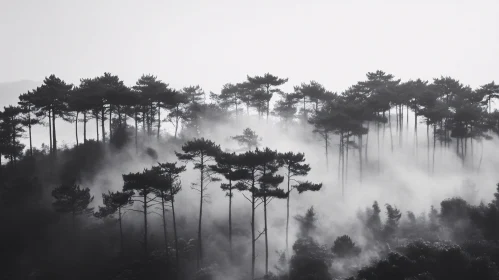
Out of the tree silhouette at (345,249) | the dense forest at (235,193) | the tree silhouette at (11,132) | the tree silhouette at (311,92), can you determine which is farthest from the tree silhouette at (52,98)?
the tree silhouette at (345,249)

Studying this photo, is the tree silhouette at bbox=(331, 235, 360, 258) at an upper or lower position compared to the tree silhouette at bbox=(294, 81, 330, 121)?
lower

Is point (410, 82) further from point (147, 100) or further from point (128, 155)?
point (128, 155)

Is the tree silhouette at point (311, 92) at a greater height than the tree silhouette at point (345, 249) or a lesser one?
greater

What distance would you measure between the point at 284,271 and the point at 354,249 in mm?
6632

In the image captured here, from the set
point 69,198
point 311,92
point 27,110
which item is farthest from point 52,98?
point 311,92

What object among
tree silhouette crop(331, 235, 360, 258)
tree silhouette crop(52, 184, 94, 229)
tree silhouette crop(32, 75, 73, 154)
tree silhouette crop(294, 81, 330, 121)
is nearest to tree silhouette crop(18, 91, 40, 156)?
tree silhouette crop(32, 75, 73, 154)

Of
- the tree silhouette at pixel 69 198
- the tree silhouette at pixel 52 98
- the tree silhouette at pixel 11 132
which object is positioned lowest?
the tree silhouette at pixel 69 198

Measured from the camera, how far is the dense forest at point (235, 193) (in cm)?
2728

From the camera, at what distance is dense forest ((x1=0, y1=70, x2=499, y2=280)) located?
89.5 feet

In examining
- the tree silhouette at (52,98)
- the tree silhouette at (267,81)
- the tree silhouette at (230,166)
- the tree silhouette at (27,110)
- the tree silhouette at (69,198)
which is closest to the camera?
the tree silhouette at (230,166)

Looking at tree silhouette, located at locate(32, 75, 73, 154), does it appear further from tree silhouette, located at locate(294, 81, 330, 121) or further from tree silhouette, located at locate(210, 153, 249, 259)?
tree silhouette, located at locate(294, 81, 330, 121)

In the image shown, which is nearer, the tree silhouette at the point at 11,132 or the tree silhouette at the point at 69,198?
the tree silhouette at the point at 69,198

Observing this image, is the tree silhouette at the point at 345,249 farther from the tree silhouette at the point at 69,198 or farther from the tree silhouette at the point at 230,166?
the tree silhouette at the point at 69,198

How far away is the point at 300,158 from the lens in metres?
28.3
